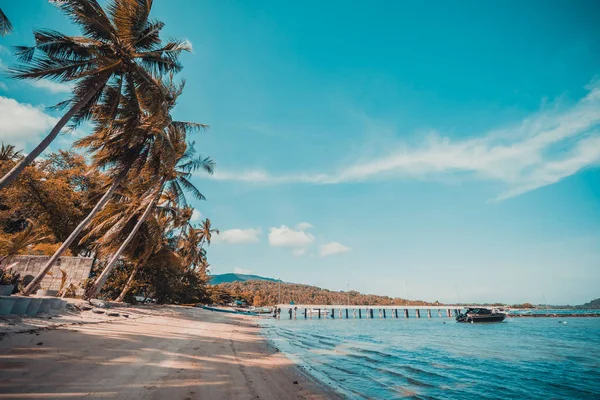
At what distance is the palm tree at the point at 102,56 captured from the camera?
9.05 meters

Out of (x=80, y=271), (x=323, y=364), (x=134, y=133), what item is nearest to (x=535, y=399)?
(x=323, y=364)

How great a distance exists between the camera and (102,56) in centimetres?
939

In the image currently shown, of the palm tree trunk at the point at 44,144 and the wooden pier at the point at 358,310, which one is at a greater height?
the palm tree trunk at the point at 44,144

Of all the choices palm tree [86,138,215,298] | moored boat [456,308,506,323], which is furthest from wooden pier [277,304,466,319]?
palm tree [86,138,215,298]

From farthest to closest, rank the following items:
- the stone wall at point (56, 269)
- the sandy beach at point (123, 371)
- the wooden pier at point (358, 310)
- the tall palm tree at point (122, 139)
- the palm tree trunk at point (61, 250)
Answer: the wooden pier at point (358, 310) < the stone wall at point (56, 269) < the tall palm tree at point (122, 139) < the palm tree trunk at point (61, 250) < the sandy beach at point (123, 371)

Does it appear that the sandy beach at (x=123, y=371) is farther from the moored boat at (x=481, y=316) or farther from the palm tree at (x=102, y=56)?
the moored boat at (x=481, y=316)

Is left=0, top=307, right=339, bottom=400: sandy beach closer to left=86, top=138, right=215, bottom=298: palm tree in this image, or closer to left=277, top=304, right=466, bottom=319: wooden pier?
left=86, top=138, right=215, bottom=298: palm tree

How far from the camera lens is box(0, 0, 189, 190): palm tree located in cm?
905

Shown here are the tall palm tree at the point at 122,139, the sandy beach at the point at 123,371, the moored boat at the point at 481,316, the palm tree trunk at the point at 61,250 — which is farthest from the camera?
the moored boat at the point at 481,316

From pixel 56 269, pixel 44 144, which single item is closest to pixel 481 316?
pixel 56 269

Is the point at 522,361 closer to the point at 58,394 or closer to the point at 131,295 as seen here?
the point at 58,394

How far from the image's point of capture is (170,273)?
29.6 metres

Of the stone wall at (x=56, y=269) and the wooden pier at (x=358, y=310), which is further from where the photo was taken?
the wooden pier at (x=358, y=310)

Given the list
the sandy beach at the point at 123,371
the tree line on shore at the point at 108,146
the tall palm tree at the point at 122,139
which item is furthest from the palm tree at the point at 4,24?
the sandy beach at the point at 123,371
